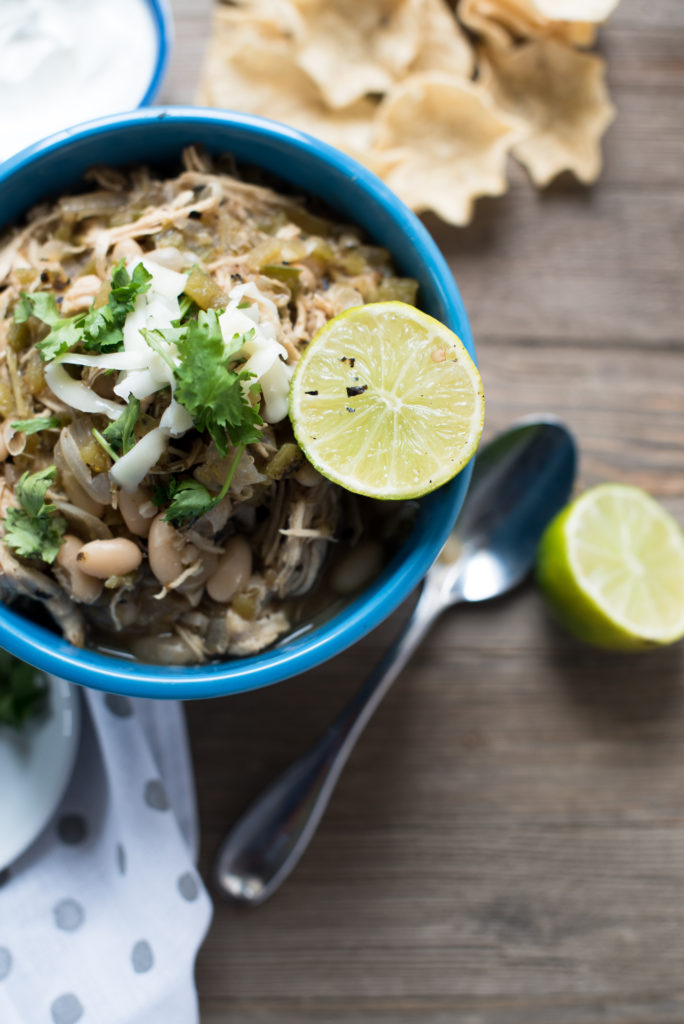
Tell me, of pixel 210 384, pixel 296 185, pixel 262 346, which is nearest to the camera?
pixel 210 384

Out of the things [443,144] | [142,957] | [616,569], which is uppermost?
[443,144]

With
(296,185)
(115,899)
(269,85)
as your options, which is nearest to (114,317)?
(296,185)

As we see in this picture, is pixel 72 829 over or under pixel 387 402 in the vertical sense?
under

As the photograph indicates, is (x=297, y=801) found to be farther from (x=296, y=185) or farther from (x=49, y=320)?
(x=296, y=185)

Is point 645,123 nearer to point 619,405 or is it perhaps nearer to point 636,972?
point 619,405

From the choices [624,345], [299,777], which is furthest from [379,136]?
[299,777]

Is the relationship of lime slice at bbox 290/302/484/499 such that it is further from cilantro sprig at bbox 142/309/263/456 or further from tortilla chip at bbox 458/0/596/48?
tortilla chip at bbox 458/0/596/48
